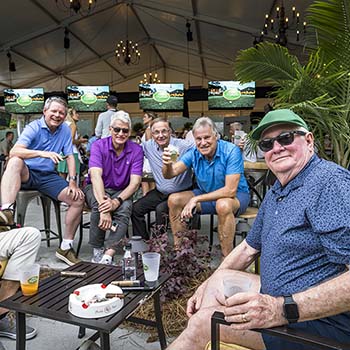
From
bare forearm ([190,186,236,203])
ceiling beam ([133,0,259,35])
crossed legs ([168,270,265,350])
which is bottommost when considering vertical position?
crossed legs ([168,270,265,350])

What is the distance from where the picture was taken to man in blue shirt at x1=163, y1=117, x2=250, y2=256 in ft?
8.63

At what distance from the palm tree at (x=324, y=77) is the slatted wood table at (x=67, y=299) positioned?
1.36m

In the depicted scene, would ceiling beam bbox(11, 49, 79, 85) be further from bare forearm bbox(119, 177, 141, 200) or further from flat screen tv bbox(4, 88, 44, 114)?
bare forearm bbox(119, 177, 141, 200)

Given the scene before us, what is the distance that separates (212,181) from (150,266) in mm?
1311

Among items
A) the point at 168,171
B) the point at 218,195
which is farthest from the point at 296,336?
the point at 168,171

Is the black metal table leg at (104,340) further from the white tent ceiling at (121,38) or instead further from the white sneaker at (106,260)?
the white tent ceiling at (121,38)

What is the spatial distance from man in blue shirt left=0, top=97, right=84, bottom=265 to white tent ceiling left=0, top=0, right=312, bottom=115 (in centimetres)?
609

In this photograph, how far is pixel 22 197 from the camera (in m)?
3.01

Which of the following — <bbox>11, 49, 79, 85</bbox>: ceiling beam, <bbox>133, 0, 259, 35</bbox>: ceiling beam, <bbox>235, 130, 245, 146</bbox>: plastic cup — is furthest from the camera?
<bbox>11, 49, 79, 85</bbox>: ceiling beam

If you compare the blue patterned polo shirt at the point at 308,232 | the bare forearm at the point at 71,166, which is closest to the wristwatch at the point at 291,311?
the blue patterned polo shirt at the point at 308,232

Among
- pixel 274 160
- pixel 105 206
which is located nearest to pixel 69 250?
pixel 105 206

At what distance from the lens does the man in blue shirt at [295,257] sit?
3.45 feet

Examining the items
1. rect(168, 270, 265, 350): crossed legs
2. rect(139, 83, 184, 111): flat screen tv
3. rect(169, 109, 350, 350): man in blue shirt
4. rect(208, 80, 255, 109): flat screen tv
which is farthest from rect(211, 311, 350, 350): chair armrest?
rect(139, 83, 184, 111): flat screen tv

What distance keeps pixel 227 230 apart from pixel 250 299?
1.54m
